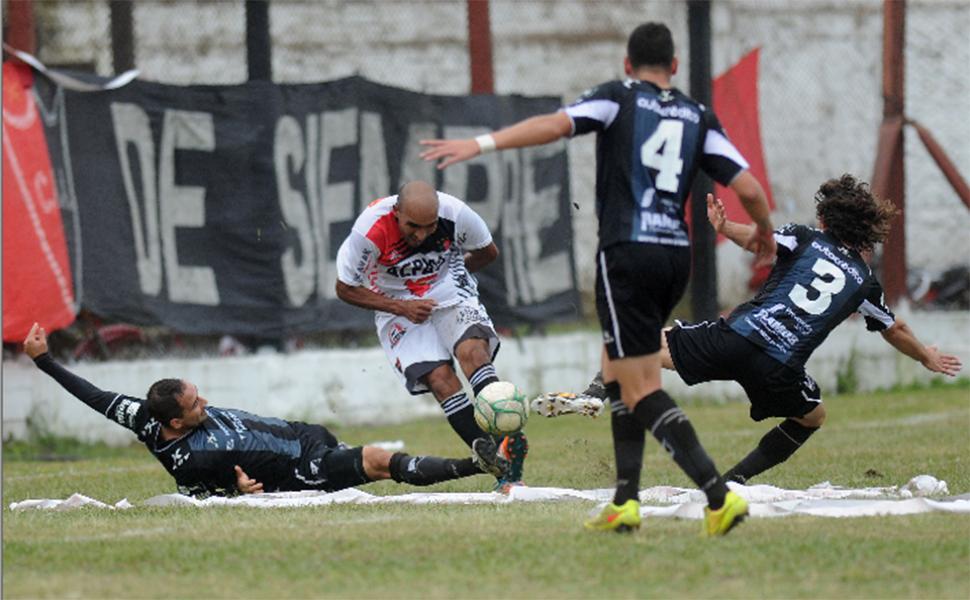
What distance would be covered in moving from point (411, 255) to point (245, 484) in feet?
5.34

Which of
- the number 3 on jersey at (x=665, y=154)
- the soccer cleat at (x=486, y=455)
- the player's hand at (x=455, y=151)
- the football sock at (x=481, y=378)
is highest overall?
the player's hand at (x=455, y=151)

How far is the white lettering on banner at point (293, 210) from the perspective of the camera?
55.2 feet

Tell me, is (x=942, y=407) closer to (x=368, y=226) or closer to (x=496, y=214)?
(x=496, y=214)

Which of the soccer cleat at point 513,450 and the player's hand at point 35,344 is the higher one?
the player's hand at point 35,344

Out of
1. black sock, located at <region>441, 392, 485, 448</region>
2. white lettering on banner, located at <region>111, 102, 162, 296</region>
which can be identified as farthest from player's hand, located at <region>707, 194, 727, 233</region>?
white lettering on banner, located at <region>111, 102, 162, 296</region>

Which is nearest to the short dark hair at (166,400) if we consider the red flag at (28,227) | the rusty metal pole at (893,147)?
the red flag at (28,227)

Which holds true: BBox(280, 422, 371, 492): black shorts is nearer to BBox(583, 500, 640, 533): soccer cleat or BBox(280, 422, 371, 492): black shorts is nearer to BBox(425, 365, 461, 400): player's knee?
BBox(425, 365, 461, 400): player's knee

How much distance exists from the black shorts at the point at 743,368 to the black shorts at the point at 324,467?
1919 mm

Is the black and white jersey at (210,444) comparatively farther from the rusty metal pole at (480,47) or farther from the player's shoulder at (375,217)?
the rusty metal pole at (480,47)

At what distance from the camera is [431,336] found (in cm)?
1075

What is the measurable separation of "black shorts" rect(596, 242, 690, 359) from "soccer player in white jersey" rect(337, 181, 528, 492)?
2.65 metres

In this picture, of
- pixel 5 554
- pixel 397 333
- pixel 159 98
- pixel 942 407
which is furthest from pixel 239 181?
pixel 5 554

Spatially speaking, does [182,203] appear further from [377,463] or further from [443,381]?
[377,463]

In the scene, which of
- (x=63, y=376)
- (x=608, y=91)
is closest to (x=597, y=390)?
(x=63, y=376)
